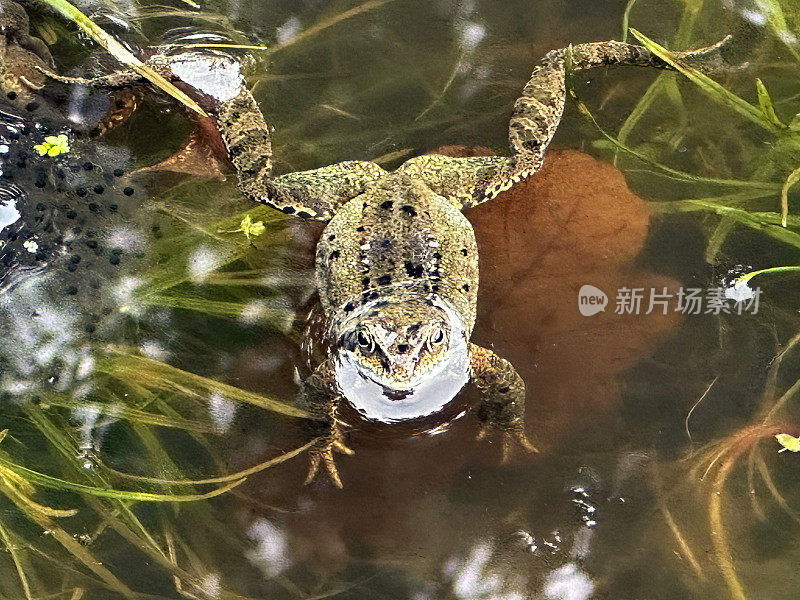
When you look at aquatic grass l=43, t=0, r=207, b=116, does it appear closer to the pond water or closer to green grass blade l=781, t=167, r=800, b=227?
the pond water

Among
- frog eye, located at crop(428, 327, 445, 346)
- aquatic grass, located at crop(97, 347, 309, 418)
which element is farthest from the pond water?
frog eye, located at crop(428, 327, 445, 346)

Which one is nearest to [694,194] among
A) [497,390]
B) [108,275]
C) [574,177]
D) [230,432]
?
[574,177]

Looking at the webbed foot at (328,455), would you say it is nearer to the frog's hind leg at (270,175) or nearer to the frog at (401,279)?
the frog at (401,279)

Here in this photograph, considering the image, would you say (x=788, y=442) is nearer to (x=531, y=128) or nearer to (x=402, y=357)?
(x=402, y=357)

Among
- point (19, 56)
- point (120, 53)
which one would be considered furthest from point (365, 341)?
point (19, 56)

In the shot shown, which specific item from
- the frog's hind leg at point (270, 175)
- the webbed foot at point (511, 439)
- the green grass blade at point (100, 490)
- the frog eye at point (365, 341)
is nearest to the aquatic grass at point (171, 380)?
the green grass blade at point (100, 490)
